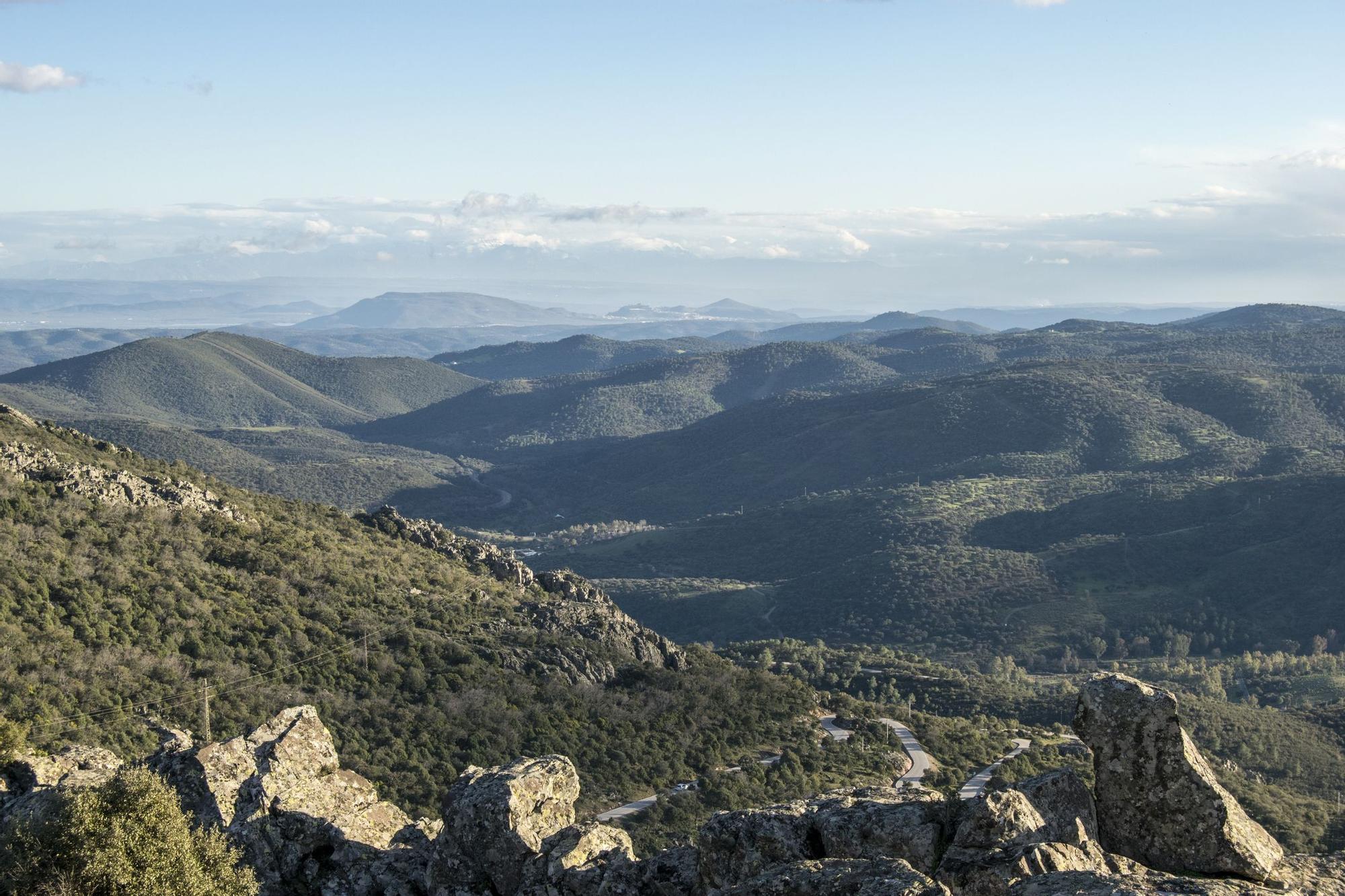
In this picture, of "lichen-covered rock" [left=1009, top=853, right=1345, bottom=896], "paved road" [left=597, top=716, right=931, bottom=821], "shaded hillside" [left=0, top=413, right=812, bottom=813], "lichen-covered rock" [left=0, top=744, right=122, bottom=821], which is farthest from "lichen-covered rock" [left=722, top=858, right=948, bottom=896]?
"paved road" [left=597, top=716, right=931, bottom=821]

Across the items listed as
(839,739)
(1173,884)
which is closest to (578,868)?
(1173,884)

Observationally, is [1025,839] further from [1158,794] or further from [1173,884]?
[1173,884]

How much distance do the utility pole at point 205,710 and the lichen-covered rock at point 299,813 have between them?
624 inches

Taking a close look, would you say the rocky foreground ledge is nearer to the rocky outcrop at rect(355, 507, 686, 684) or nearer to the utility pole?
the utility pole

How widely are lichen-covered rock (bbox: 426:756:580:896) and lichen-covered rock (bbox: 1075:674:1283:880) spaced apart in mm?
7990

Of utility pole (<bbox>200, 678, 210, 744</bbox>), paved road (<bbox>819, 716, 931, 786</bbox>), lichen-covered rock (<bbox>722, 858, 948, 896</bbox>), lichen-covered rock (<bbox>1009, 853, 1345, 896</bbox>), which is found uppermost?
lichen-covered rock (<bbox>1009, 853, 1345, 896</bbox>)

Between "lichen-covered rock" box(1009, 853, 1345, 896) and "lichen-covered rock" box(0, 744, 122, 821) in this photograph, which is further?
"lichen-covered rock" box(0, 744, 122, 821)

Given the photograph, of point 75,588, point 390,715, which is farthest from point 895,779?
point 75,588

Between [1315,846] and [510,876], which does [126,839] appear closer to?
[510,876]

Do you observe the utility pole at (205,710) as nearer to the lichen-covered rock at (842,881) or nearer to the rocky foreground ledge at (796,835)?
the rocky foreground ledge at (796,835)

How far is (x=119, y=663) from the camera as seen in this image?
43.4 m

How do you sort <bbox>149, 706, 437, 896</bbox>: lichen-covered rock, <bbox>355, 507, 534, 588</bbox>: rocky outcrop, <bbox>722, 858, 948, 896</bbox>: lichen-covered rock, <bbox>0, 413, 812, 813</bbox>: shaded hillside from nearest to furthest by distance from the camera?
<bbox>722, 858, 948, 896</bbox>: lichen-covered rock, <bbox>149, 706, 437, 896</bbox>: lichen-covered rock, <bbox>0, 413, 812, 813</bbox>: shaded hillside, <bbox>355, 507, 534, 588</bbox>: rocky outcrop

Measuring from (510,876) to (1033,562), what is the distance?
144161mm

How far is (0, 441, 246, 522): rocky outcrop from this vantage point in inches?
2146
